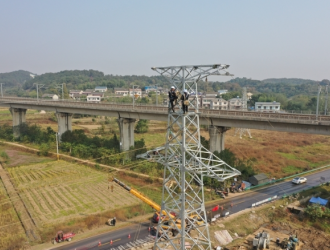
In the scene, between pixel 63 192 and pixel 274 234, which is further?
pixel 63 192

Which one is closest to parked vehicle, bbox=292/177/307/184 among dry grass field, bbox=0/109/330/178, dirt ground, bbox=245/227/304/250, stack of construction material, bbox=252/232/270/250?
dry grass field, bbox=0/109/330/178

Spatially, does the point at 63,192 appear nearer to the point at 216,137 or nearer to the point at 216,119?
the point at 216,137

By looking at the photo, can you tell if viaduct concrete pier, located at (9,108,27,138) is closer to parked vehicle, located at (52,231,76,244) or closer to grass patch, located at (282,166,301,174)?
parked vehicle, located at (52,231,76,244)

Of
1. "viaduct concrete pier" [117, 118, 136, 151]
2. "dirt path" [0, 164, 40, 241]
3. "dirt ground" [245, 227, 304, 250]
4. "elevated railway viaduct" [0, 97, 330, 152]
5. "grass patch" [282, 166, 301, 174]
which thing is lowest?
"dirt ground" [245, 227, 304, 250]

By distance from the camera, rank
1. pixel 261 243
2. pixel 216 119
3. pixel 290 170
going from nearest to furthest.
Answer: pixel 261 243
pixel 216 119
pixel 290 170

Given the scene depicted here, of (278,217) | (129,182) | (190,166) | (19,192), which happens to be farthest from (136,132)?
(190,166)

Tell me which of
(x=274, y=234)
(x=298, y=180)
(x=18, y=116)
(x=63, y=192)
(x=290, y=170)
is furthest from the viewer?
(x=18, y=116)

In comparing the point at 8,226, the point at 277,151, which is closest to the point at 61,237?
the point at 8,226

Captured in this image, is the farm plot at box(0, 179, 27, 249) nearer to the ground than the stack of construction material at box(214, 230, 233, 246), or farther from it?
farther from it
